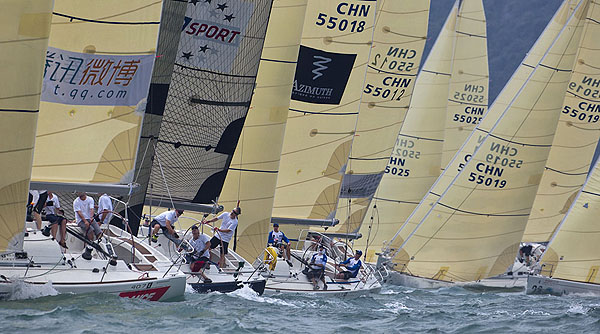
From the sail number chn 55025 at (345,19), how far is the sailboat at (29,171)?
6.49m

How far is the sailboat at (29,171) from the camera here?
11211mm

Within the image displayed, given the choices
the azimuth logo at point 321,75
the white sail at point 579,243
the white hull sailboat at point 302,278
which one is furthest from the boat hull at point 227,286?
the white sail at point 579,243

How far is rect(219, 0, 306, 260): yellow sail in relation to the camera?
669 inches

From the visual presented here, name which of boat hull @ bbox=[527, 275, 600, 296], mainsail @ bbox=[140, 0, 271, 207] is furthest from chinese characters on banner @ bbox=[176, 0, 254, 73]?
boat hull @ bbox=[527, 275, 600, 296]

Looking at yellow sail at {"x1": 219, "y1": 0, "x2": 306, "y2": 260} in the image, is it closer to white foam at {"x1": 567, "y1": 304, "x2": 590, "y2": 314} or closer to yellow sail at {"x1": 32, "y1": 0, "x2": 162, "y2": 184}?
yellow sail at {"x1": 32, "y1": 0, "x2": 162, "y2": 184}

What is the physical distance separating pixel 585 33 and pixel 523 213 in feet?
14.0

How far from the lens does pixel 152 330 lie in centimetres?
1056

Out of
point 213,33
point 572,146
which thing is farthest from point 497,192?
point 213,33

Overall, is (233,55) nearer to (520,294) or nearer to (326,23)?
(326,23)

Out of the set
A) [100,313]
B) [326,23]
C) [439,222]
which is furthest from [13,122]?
[439,222]

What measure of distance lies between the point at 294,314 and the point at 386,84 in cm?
1085

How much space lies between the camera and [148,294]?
40.6 feet

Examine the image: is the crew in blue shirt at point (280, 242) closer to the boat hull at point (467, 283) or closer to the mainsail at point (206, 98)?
the mainsail at point (206, 98)

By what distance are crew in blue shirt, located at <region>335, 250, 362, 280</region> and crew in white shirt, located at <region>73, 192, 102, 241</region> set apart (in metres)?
5.62
